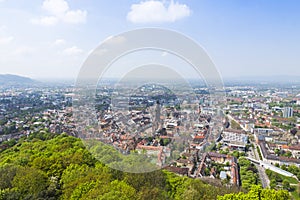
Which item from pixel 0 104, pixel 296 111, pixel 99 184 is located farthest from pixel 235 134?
pixel 0 104

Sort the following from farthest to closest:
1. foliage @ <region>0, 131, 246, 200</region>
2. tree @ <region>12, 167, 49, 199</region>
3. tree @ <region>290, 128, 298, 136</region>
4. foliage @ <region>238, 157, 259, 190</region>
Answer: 1. tree @ <region>290, 128, 298, 136</region>
2. foliage @ <region>238, 157, 259, 190</region>
3. tree @ <region>12, 167, 49, 199</region>
4. foliage @ <region>0, 131, 246, 200</region>

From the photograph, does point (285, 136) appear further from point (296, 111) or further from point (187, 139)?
point (187, 139)

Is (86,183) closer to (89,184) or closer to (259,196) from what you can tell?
(89,184)

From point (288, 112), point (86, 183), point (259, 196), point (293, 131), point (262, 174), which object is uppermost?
point (86, 183)

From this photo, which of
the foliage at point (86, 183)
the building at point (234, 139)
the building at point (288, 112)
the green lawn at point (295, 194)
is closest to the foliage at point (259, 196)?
the foliage at point (86, 183)

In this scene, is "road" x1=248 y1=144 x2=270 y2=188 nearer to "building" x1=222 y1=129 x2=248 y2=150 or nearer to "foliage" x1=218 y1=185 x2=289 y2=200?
"building" x1=222 y1=129 x2=248 y2=150

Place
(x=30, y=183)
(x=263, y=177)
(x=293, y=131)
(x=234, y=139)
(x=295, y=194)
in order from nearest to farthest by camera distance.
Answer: (x=30, y=183), (x=295, y=194), (x=263, y=177), (x=234, y=139), (x=293, y=131)

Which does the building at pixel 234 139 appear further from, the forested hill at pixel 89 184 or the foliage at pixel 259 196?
the foliage at pixel 259 196

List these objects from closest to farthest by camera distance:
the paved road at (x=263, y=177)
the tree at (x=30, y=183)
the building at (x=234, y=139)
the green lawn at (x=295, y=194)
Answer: the tree at (x=30, y=183)
the green lawn at (x=295, y=194)
the paved road at (x=263, y=177)
the building at (x=234, y=139)

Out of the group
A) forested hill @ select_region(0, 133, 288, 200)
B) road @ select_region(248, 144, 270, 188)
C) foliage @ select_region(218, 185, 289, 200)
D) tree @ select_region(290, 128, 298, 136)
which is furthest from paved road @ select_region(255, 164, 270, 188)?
tree @ select_region(290, 128, 298, 136)

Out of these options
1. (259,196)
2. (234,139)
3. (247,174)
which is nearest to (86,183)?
(259,196)

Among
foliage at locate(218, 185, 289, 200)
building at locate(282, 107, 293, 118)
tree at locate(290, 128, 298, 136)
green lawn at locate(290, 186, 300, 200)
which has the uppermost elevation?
foliage at locate(218, 185, 289, 200)
